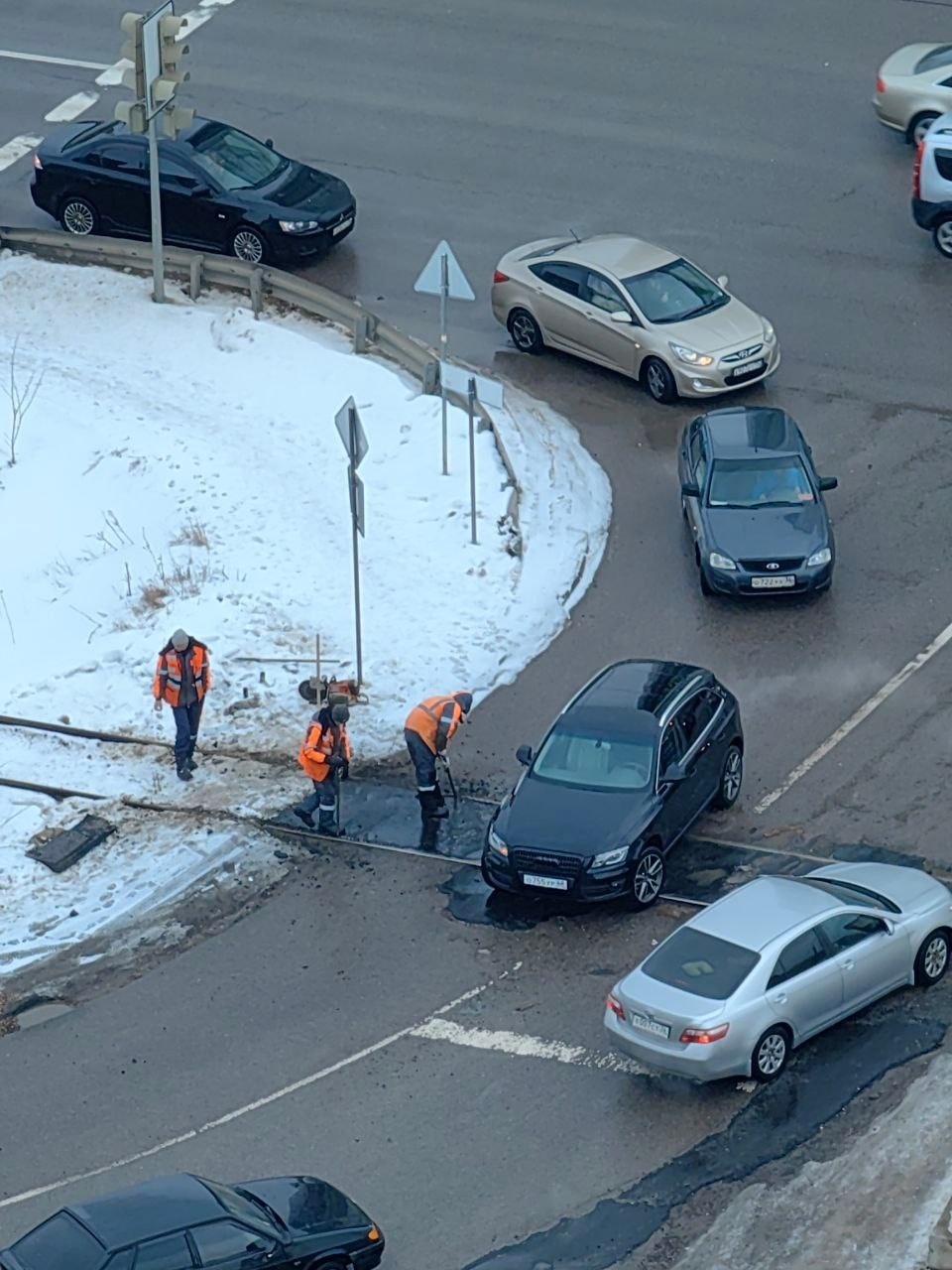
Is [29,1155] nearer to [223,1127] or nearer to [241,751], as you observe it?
[223,1127]

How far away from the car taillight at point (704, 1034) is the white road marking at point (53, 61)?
929 inches

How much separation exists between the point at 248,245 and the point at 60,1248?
60.5 ft

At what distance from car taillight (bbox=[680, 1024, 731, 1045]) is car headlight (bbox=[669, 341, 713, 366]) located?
38.5ft

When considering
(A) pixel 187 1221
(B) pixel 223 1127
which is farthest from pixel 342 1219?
(B) pixel 223 1127

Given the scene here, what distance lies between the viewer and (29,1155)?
15180 mm

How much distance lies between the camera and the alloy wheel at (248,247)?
28.4m

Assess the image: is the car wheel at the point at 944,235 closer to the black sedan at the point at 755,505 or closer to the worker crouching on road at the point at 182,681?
the black sedan at the point at 755,505

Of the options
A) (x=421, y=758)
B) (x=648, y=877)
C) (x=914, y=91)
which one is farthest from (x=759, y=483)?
(x=914, y=91)

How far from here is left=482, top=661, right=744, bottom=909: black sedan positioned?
17.1m

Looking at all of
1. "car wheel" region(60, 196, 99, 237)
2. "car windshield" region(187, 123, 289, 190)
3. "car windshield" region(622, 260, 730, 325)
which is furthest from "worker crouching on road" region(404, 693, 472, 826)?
"car wheel" region(60, 196, 99, 237)

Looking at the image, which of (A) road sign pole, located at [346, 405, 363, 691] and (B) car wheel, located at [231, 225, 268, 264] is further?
(B) car wheel, located at [231, 225, 268, 264]

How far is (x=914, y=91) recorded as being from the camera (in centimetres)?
2973

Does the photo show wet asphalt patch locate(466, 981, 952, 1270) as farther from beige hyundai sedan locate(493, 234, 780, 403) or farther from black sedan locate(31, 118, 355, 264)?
black sedan locate(31, 118, 355, 264)

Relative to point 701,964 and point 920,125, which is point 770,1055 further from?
point 920,125
